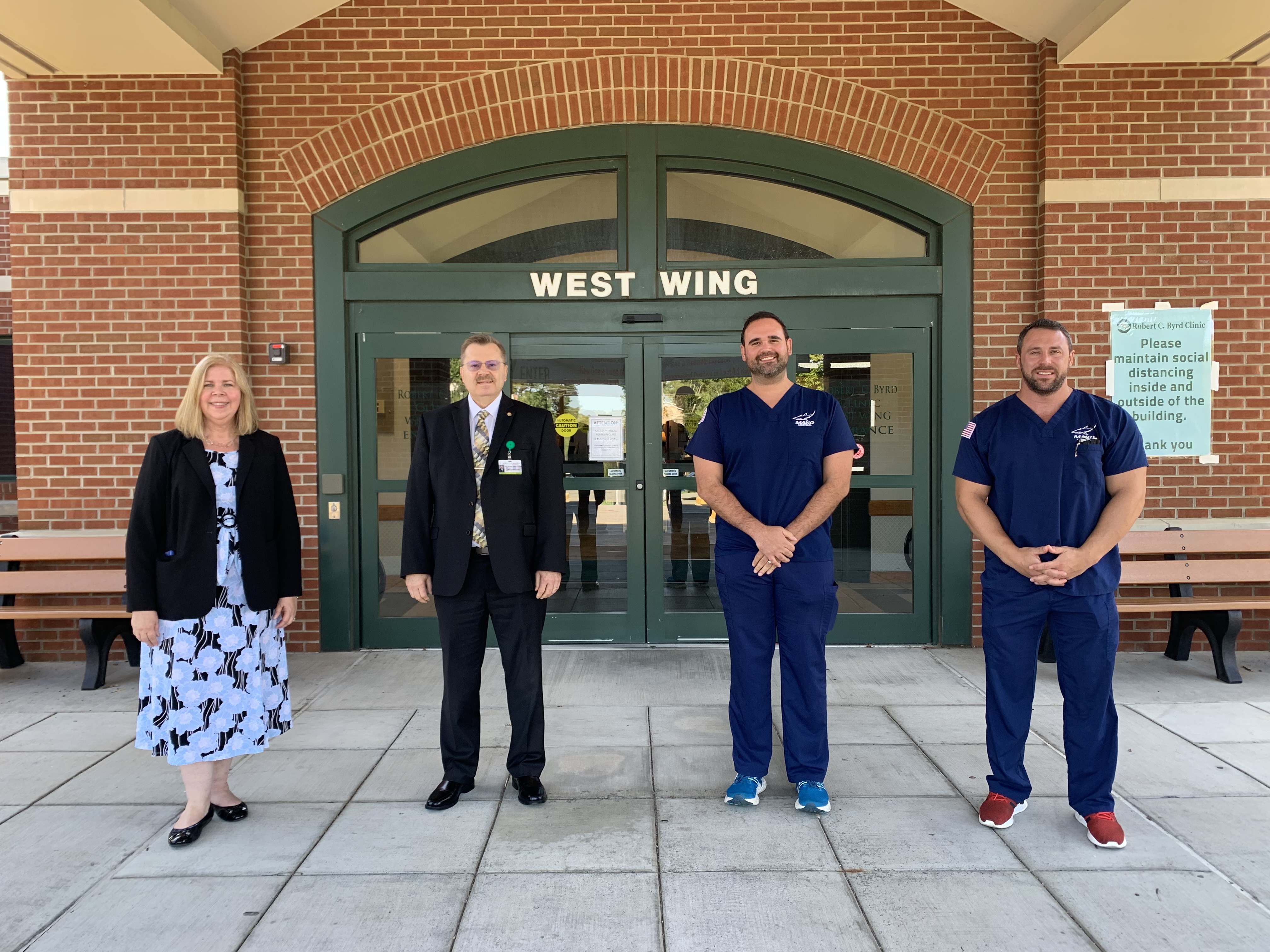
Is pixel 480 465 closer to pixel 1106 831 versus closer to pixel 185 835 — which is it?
pixel 185 835

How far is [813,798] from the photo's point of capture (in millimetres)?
3643

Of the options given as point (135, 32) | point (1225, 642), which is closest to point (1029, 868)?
point (1225, 642)

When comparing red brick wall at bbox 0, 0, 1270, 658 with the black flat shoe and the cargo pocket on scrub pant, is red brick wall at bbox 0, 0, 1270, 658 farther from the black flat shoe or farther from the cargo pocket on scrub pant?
the black flat shoe

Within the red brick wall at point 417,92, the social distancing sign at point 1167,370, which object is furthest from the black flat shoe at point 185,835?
the social distancing sign at point 1167,370

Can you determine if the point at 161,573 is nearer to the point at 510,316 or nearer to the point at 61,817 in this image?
the point at 61,817

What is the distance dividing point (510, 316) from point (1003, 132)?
150 inches

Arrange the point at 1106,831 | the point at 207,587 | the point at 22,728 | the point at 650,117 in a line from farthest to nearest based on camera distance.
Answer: the point at 650,117
the point at 22,728
the point at 207,587
the point at 1106,831

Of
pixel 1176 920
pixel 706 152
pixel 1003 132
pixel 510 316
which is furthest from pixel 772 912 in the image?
pixel 1003 132

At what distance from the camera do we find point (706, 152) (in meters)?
6.42

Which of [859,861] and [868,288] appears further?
[868,288]

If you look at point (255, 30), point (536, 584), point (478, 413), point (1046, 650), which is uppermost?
point (255, 30)

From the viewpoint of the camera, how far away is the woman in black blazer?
11.1ft

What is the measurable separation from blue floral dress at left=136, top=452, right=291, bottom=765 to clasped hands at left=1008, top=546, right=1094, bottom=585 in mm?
2961

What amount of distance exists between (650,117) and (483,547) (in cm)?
399
